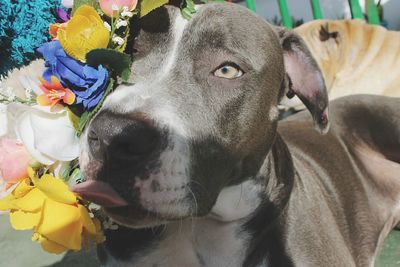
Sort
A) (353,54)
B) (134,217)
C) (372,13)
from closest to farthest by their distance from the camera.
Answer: (134,217) < (353,54) < (372,13)

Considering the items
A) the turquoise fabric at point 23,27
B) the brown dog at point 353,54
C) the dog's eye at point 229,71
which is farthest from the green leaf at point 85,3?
the brown dog at point 353,54

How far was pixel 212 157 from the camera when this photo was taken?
6.68 ft

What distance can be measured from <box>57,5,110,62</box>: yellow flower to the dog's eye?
17.2 inches

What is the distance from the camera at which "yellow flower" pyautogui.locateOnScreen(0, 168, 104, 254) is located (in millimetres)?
2016

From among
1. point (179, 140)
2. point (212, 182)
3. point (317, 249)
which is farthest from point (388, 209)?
point (179, 140)

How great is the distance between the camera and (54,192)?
2.01 metres

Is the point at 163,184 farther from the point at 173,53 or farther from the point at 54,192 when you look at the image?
the point at 173,53

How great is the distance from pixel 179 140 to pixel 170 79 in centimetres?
31

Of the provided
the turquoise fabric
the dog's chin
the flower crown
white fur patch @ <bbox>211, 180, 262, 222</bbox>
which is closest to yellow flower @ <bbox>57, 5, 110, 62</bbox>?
the flower crown

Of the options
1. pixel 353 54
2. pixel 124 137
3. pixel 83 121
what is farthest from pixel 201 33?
pixel 353 54

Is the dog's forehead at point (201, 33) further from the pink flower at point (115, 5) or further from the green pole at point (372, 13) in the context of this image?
the green pole at point (372, 13)

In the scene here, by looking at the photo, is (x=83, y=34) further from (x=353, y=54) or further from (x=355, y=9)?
(x=355, y=9)

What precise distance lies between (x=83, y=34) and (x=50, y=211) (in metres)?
0.62

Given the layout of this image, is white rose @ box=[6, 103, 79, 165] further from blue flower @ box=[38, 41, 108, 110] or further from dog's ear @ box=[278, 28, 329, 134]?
dog's ear @ box=[278, 28, 329, 134]
